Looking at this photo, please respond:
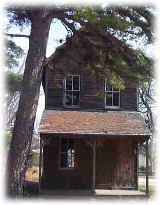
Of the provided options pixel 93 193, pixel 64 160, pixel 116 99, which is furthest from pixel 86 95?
pixel 93 193

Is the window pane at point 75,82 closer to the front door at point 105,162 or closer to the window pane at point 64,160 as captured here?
the front door at point 105,162

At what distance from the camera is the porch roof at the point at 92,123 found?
953 inches

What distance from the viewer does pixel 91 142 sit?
24188 mm

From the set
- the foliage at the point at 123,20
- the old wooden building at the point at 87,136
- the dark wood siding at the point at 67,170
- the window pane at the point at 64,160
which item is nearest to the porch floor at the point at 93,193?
the old wooden building at the point at 87,136

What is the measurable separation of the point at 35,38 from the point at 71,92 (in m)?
13.6

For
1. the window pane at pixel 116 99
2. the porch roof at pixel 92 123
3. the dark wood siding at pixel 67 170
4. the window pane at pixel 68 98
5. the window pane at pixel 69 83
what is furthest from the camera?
the window pane at pixel 116 99

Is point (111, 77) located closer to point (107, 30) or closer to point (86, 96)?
point (107, 30)

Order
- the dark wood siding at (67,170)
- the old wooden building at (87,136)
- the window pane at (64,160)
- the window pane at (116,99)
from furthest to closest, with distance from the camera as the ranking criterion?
the window pane at (116,99)
the window pane at (64,160)
the dark wood siding at (67,170)
the old wooden building at (87,136)

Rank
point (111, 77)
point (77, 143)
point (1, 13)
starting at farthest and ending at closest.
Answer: point (77, 143) < point (111, 77) < point (1, 13)

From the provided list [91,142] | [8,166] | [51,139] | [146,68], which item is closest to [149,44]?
[146,68]

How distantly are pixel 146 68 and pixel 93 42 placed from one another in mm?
1794

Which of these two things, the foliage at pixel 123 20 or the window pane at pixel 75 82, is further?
the window pane at pixel 75 82

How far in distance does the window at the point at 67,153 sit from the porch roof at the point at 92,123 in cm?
134

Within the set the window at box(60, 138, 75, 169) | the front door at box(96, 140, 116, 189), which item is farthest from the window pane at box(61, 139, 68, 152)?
the front door at box(96, 140, 116, 189)
